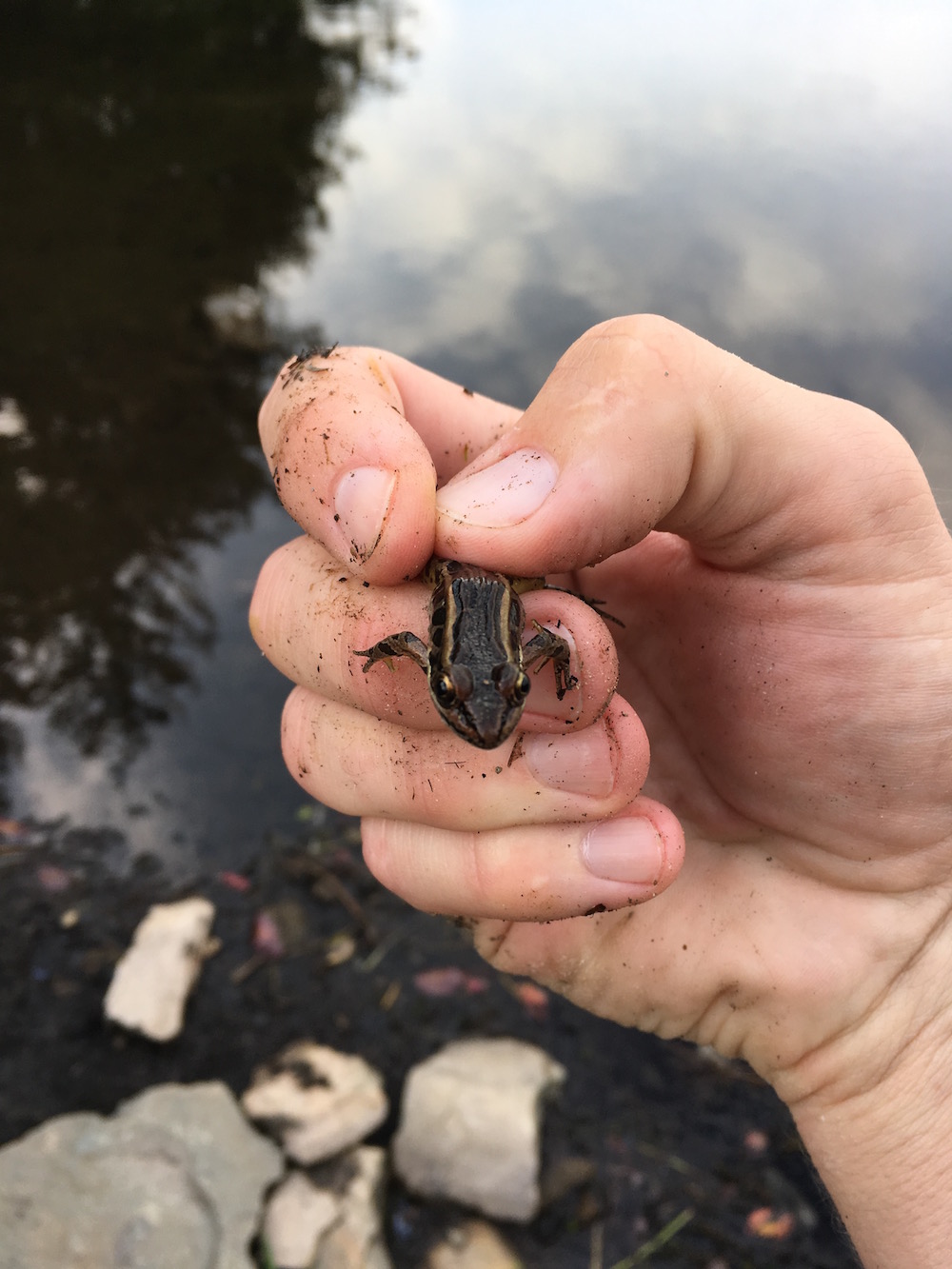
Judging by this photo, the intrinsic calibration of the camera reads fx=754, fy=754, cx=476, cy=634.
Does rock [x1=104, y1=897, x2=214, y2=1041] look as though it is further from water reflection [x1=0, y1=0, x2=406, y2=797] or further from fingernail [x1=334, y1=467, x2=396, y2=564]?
fingernail [x1=334, y1=467, x2=396, y2=564]

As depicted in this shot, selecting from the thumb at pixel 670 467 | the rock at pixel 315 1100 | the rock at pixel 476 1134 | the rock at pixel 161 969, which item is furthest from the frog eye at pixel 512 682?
the rock at pixel 161 969

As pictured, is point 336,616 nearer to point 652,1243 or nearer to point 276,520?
→ point 652,1243

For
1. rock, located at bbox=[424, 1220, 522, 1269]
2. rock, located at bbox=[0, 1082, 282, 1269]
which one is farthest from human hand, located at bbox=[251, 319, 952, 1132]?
rock, located at bbox=[0, 1082, 282, 1269]

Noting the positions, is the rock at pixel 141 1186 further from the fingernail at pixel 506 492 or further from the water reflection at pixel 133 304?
the fingernail at pixel 506 492

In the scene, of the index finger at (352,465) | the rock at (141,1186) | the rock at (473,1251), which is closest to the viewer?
the index finger at (352,465)

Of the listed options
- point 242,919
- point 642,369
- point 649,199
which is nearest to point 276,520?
point 242,919
